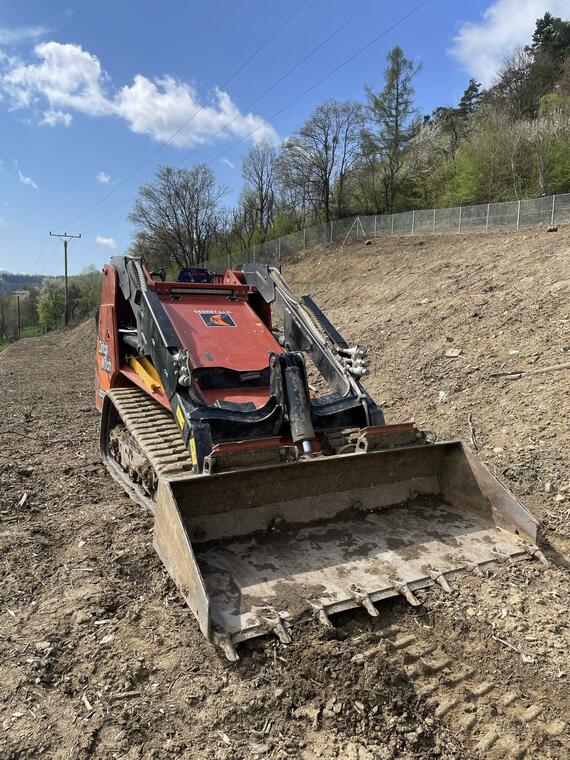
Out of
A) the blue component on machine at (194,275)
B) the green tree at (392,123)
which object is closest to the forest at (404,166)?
the green tree at (392,123)

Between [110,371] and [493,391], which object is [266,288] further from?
[493,391]

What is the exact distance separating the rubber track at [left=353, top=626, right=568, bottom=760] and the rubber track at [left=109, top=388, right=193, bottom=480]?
71.6 inches

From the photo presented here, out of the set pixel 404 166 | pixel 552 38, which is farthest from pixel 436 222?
pixel 552 38

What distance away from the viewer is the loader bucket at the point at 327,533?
118 inches

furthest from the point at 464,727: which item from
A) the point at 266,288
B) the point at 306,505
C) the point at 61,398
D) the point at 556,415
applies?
the point at 61,398

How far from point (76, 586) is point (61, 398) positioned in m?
8.68

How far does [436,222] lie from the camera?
20.1m

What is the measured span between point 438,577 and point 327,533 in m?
0.81

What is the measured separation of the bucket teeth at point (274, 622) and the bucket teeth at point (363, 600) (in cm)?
44

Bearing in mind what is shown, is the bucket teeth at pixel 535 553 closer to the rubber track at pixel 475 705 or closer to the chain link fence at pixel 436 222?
the rubber track at pixel 475 705

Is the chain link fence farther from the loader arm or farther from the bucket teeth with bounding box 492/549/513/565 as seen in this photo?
the bucket teeth with bounding box 492/549/513/565

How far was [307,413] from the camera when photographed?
4.30 meters

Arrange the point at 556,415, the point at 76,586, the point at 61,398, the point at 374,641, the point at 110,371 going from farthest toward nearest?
the point at 61,398 → the point at 110,371 → the point at 556,415 → the point at 76,586 → the point at 374,641

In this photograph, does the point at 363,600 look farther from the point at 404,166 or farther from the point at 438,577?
the point at 404,166
